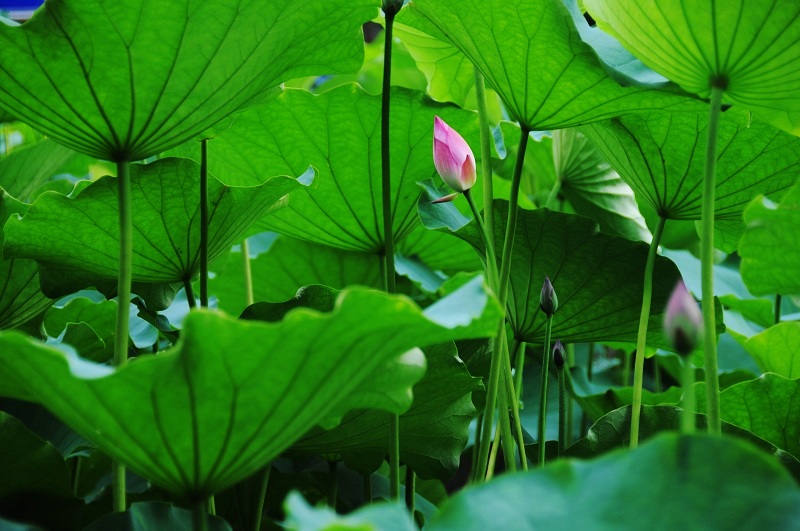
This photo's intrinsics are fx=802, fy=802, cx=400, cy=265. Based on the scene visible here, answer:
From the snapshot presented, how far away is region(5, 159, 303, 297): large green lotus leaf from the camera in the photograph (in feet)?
2.50

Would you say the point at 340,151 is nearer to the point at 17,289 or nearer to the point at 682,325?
the point at 17,289

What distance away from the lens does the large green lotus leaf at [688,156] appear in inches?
31.5

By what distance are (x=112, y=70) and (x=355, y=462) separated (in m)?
0.46

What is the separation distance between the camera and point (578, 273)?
879 millimetres

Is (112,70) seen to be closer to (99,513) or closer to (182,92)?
(182,92)

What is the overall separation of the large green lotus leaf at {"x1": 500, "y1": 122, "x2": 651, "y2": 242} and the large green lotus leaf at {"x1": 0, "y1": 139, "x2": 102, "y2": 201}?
62 cm

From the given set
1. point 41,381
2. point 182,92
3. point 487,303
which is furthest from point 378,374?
point 182,92

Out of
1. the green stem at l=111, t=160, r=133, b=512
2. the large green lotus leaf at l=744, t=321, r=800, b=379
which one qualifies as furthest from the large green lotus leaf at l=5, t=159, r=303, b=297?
the large green lotus leaf at l=744, t=321, r=800, b=379

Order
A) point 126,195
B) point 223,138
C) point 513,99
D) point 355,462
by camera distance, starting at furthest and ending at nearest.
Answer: point 223,138, point 355,462, point 513,99, point 126,195

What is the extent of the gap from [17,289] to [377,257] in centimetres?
46

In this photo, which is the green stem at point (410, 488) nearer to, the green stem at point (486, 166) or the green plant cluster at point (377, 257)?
the green plant cluster at point (377, 257)

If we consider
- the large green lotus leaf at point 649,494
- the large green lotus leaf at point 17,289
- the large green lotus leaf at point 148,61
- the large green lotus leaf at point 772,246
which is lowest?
the large green lotus leaf at point 649,494

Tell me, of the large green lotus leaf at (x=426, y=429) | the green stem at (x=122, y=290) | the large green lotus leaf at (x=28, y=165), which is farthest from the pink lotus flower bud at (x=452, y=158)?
the large green lotus leaf at (x=28, y=165)

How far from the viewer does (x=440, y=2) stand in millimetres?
719
